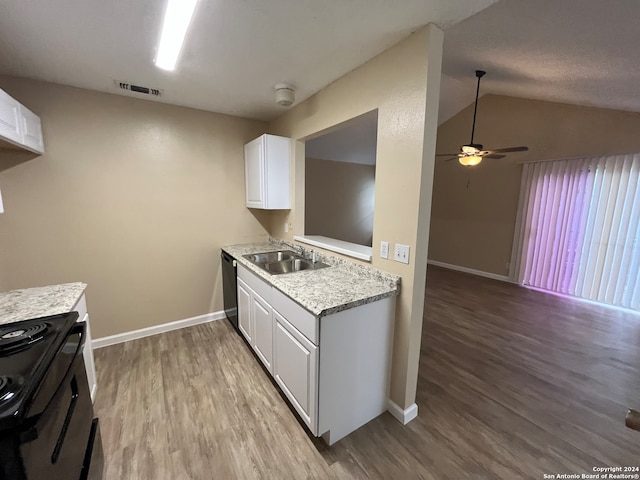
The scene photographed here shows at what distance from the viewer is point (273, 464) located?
1.51 meters

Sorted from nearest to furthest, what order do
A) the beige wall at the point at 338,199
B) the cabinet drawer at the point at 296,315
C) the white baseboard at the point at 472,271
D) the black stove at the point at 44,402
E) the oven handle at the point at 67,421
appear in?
the black stove at the point at 44,402 < the oven handle at the point at 67,421 < the cabinet drawer at the point at 296,315 < the white baseboard at the point at 472,271 < the beige wall at the point at 338,199

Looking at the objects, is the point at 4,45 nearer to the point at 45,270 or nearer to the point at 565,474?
the point at 45,270

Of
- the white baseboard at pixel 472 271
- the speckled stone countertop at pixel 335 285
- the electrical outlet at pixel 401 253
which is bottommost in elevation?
the white baseboard at pixel 472 271

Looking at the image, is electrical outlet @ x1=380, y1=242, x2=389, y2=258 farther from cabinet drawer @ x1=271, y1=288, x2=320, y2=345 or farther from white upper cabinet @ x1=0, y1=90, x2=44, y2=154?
white upper cabinet @ x1=0, y1=90, x2=44, y2=154

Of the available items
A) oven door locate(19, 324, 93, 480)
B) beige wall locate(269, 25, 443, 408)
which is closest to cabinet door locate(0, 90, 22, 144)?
oven door locate(19, 324, 93, 480)

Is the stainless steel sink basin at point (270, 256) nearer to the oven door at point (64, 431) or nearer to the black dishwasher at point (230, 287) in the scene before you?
the black dishwasher at point (230, 287)

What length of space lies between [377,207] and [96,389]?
102 inches

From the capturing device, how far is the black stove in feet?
2.52

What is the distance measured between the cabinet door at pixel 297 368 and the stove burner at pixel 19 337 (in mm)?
1201

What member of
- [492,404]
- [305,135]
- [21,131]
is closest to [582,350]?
[492,404]

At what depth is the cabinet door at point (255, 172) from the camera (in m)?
2.83

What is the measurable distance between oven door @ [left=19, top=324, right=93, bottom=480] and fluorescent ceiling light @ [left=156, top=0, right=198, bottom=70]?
5.63 ft

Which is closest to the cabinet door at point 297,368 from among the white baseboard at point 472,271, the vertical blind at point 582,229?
the vertical blind at point 582,229

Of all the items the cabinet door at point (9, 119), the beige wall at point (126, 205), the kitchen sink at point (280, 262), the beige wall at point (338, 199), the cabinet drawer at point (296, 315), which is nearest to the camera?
the cabinet drawer at point (296, 315)
